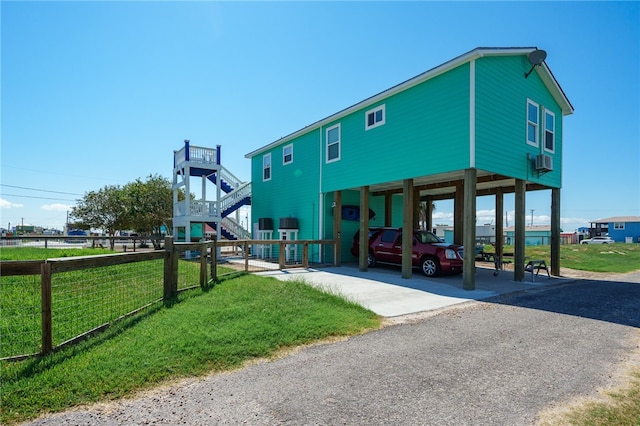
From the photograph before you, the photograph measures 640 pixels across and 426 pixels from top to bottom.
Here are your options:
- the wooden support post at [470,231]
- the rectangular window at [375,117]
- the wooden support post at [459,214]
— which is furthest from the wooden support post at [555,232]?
the rectangular window at [375,117]

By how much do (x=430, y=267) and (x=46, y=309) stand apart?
33.6 feet

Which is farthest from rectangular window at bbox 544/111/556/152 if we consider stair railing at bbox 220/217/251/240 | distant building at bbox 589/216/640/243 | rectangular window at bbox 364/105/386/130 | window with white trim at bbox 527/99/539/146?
distant building at bbox 589/216/640/243

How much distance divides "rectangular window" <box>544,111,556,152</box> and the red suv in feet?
16.1

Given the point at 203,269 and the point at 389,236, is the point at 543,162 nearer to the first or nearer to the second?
the point at 389,236

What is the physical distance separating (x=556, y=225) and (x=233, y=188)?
16535mm

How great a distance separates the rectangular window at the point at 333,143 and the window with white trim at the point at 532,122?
669 centimetres

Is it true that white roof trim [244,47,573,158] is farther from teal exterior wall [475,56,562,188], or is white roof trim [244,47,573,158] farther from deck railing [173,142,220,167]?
deck railing [173,142,220,167]

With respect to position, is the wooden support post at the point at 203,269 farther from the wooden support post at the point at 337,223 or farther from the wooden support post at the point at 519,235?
the wooden support post at the point at 519,235

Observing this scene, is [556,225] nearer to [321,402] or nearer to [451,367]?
[451,367]

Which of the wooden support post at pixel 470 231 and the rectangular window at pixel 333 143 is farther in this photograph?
the rectangular window at pixel 333 143

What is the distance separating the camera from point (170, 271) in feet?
21.1

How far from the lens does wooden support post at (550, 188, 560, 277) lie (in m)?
12.4

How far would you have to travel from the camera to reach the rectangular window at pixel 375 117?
12188 mm

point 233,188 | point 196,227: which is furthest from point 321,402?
point 196,227
